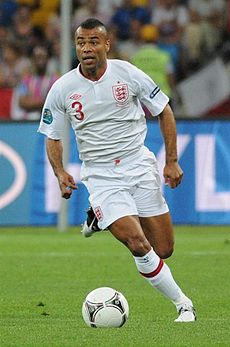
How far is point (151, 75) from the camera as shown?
19.9 meters

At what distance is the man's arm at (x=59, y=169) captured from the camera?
30.3 ft

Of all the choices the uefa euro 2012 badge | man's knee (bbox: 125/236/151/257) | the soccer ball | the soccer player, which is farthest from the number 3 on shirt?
the soccer ball

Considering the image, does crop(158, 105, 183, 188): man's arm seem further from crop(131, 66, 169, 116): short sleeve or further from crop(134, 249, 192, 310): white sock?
crop(134, 249, 192, 310): white sock

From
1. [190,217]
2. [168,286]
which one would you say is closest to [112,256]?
[190,217]

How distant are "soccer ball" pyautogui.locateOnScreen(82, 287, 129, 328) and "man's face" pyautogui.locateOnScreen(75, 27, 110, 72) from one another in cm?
172

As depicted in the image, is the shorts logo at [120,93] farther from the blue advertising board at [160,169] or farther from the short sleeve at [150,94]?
the blue advertising board at [160,169]

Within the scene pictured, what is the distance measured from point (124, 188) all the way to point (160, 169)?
26.0 feet

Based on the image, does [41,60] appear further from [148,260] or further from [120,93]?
[148,260]

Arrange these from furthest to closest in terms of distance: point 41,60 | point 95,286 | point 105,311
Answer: point 41,60 < point 95,286 < point 105,311

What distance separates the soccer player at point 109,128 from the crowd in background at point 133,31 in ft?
35.9

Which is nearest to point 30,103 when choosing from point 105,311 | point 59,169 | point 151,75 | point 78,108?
point 151,75

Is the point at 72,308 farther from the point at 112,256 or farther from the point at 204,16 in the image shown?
the point at 204,16

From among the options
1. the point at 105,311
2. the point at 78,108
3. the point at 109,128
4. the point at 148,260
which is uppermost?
the point at 78,108

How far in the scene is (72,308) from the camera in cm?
1005
